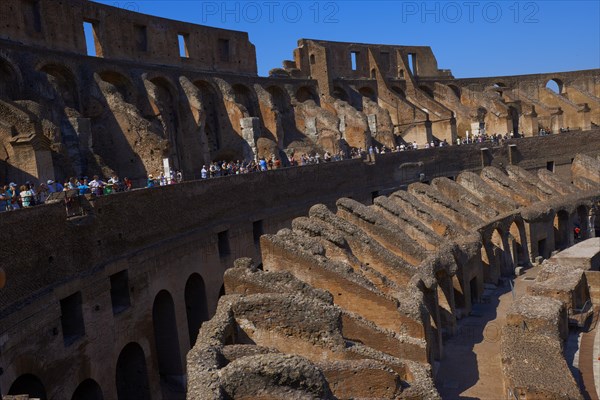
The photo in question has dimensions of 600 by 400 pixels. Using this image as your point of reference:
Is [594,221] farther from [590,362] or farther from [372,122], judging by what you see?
[590,362]

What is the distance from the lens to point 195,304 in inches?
578

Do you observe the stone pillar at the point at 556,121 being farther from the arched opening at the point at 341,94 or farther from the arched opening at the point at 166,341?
the arched opening at the point at 166,341

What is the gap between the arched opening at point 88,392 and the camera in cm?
1016

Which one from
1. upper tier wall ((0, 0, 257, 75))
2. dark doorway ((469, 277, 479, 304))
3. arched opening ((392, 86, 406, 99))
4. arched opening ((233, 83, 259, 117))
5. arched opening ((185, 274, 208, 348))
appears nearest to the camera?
arched opening ((185, 274, 208, 348))

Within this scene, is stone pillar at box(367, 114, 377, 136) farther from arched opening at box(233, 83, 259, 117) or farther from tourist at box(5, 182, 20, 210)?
tourist at box(5, 182, 20, 210)

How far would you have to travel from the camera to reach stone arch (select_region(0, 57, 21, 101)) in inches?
631

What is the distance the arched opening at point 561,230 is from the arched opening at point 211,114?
13.8 meters

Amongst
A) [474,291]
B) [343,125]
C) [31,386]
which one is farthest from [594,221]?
[31,386]

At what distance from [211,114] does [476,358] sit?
1591cm

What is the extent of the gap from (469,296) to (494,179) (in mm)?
9961

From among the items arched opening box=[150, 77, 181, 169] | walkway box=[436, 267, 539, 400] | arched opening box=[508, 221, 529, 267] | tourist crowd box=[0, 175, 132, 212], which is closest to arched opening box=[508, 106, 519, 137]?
arched opening box=[508, 221, 529, 267]

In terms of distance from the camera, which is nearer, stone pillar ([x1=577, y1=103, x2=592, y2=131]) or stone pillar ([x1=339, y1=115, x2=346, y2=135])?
stone pillar ([x1=339, y1=115, x2=346, y2=135])

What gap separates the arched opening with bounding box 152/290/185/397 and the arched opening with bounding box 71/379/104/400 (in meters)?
2.63

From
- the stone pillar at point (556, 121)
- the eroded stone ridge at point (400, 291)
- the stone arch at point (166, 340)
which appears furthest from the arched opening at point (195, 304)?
the stone pillar at point (556, 121)
